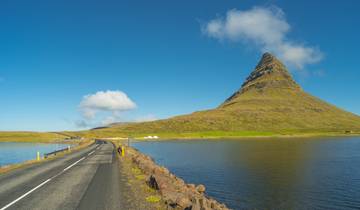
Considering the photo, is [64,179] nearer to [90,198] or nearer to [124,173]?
[124,173]

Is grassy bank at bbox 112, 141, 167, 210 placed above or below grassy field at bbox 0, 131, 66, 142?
below

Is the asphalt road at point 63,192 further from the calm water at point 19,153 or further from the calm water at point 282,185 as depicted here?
the calm water at point 19,153

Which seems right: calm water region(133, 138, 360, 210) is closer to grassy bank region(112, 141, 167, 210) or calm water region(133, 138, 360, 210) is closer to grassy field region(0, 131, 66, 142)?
grassy bank region(112, 141, 167, 210)

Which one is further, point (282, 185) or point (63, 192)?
point (282, 185)

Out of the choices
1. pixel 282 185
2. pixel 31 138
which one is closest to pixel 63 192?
pixel 282 185

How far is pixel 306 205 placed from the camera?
24469 millimetres

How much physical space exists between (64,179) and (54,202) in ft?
27.0

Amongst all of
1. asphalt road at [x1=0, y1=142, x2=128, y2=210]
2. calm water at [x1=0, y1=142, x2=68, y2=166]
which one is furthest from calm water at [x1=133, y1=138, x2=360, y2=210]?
calm water at [x1=0, y1=142, x2=68, y2=166]

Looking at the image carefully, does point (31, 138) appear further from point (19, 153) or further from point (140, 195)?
point (140, 195)

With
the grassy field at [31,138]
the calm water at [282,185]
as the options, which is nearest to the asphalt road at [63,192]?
the calm water at [282,185]

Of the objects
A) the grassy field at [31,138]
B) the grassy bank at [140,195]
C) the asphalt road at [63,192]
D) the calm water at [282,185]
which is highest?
the grassy field at [31,138]

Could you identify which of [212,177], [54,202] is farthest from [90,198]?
[212,177]

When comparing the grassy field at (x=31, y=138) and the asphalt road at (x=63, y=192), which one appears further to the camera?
the grassy field at (x=31, y=138)

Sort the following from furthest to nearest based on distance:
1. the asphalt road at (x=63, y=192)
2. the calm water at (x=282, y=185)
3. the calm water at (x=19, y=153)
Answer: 1. the calm water at (x=19, y=153)
2. the calm water at (x=282, y=185)
3. the asphalt road at (x=63, y=192)
